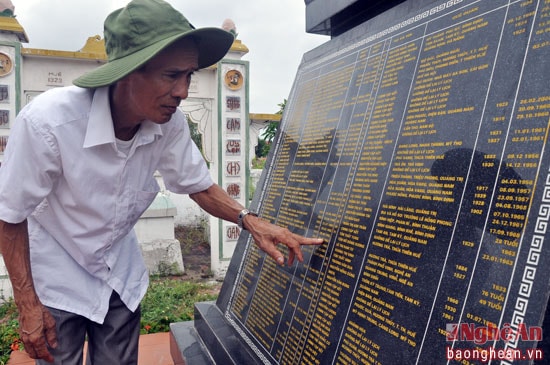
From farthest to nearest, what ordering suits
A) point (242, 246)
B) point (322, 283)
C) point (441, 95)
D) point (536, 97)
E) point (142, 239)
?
point (142, 239), point (242, 246), point (322, 283), point (441, 95), point (536, 97)

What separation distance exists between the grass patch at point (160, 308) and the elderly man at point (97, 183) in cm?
189

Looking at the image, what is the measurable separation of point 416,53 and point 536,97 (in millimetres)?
610

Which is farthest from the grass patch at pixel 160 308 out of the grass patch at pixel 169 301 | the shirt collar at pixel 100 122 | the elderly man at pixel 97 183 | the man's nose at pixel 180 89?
the man's nose at pixel 180 89

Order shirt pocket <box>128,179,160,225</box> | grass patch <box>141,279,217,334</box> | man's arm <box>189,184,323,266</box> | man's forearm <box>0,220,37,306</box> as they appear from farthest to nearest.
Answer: grass patch <box>141,279,217,334</box>, man's arm <box>189,184,323,266</box>, shirt pocket <box>128,179,160,225</box>, man's forearm <box>0,220,37,306</box>

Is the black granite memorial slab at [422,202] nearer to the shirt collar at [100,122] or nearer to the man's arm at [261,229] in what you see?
the man's arm at [261,229]

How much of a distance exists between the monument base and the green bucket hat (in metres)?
1.42

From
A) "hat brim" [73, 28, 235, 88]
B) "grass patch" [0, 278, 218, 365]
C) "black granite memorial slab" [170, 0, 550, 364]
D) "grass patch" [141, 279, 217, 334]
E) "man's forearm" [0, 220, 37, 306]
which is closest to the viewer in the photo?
"black granite memorial slab" [170, 0, 550, 364]

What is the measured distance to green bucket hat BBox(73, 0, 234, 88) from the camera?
1.38 metres

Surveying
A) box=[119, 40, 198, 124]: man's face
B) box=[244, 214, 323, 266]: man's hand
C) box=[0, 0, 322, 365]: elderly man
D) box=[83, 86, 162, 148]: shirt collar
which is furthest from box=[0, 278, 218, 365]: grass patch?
box=[119, 40, 198, 124]: man's face

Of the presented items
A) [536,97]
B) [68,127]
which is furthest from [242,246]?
[536,97]

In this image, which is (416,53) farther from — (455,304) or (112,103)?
(112,103)

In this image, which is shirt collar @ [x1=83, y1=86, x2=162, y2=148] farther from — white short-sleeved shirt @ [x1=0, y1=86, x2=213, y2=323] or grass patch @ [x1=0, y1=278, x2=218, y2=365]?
grass patch @ [x1=0, y1=278, x2=218, y2=365]

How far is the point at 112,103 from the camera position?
1610mm

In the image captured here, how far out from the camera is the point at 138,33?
1.42 metres
